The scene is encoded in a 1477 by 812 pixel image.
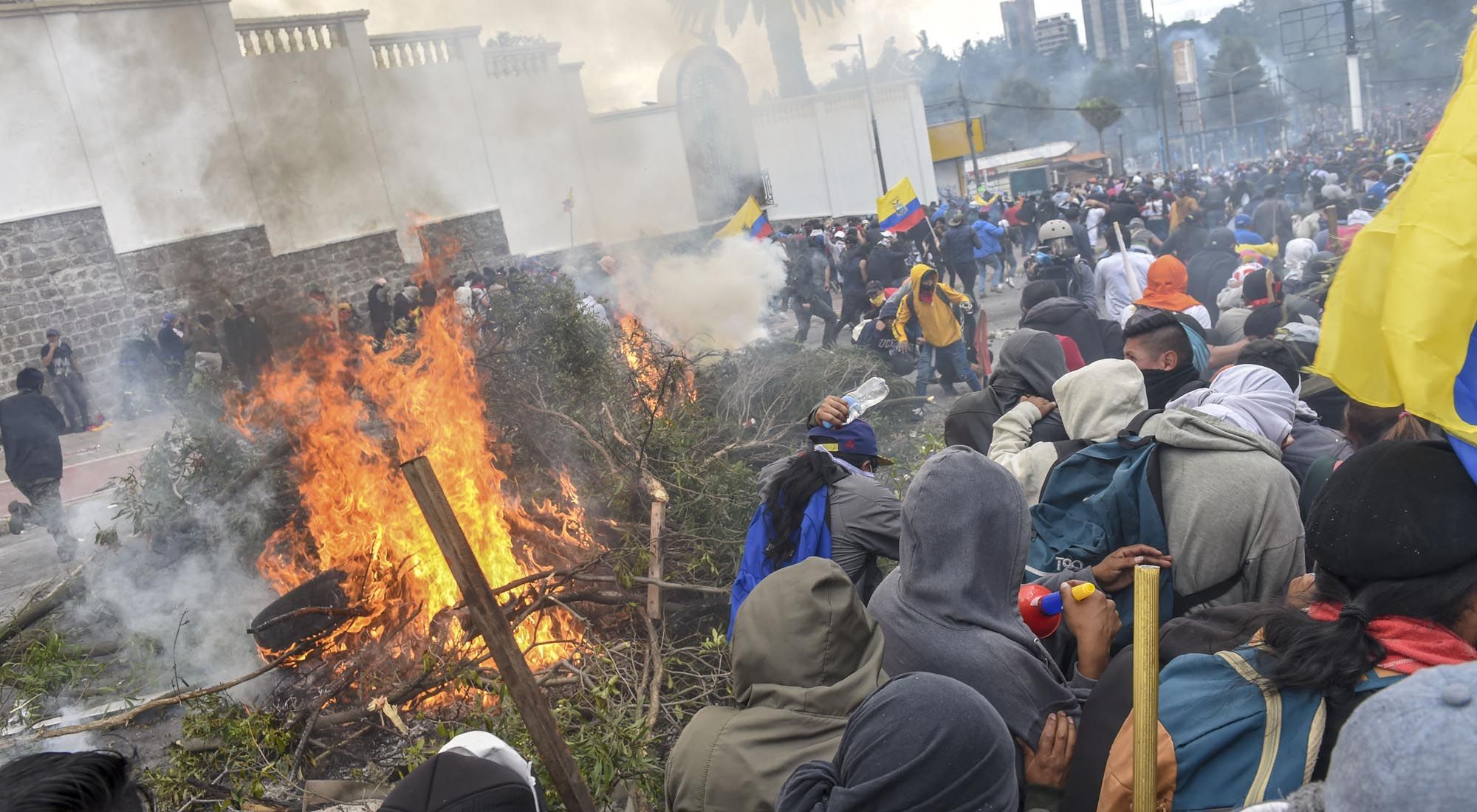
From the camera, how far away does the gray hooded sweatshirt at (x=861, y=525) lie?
11.1 ft

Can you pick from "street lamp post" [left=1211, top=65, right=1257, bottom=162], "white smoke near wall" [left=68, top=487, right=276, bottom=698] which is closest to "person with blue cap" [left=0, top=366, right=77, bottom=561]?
"white smoke near wall" [left=68, top=487, right=276, bottom=698]

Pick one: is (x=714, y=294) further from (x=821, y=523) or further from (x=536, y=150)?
(x=821, y=523)

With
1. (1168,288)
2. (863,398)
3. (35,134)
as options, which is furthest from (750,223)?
(863,398)

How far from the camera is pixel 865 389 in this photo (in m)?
4.54

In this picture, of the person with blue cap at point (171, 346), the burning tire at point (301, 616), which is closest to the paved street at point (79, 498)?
the person with blue cap at point (171, 346)

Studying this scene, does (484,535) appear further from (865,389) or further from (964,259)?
(964,259)

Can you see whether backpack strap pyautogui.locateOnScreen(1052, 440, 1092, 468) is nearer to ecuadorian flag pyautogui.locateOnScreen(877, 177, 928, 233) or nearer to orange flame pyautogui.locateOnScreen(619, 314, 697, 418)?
orange flame pyautogui.locateOnScreen(619, 314, 697, 418)

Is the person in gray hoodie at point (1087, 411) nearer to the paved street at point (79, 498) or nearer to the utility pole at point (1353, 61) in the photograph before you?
the paved street at point (79, 498)

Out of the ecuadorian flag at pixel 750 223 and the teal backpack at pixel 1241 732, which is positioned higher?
the ecuadorian flag at pixel 750 223

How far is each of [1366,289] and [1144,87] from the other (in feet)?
221

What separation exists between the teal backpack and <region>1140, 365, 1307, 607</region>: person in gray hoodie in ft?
3.08

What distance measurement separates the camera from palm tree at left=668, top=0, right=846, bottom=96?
19.4 meters

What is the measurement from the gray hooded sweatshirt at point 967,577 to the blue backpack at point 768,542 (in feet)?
3.05

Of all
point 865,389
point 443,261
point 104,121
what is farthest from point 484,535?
point 443,261
